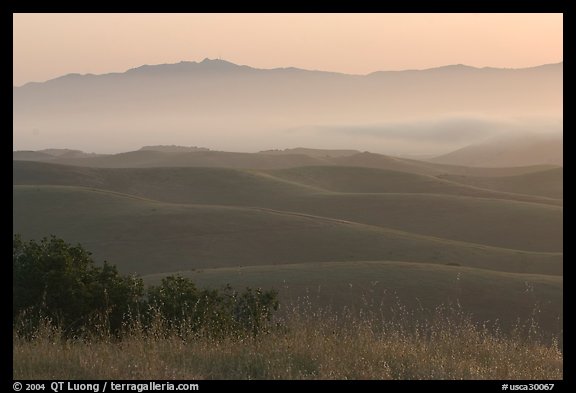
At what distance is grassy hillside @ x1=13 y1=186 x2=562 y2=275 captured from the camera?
40125 mm

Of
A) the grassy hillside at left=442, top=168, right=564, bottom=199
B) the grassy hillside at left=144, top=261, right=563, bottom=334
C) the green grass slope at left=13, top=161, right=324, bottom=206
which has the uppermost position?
the green grass slope at left=13, top=161, right=324, bottom=206

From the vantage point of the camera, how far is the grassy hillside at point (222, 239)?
132 feet

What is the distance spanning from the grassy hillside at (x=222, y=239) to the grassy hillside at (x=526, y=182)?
207 ft

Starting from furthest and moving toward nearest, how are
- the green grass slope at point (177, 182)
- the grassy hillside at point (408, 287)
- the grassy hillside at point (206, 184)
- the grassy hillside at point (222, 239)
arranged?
the grassy hillside at point (206, 184) < the green grass slope at point (177, 182) < the grassy hillside at point (222, 239) < the grassy hillside at point (408, 287)

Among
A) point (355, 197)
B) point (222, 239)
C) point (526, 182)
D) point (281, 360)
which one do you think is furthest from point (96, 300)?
point (526, 182)

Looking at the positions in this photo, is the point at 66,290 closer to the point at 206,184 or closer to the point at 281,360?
the point at 281,360

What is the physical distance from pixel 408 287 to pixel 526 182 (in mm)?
91780

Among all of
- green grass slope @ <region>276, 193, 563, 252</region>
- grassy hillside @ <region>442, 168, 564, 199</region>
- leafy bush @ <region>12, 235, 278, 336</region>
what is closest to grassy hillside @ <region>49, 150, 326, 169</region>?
grassy hillside @ <region>442, 168, 564, 199</region>

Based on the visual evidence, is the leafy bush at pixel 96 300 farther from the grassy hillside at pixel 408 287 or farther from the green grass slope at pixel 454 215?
the green grass slope at pixel 454 215

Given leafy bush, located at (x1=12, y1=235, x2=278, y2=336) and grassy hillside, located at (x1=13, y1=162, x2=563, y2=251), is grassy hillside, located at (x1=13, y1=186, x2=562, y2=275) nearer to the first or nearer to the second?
grassy hillside, located at (x1=13, y1=162, x2=563, y2=251)

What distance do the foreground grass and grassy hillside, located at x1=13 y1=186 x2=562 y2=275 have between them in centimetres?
2911

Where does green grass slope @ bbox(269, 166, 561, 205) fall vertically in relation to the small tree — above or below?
below

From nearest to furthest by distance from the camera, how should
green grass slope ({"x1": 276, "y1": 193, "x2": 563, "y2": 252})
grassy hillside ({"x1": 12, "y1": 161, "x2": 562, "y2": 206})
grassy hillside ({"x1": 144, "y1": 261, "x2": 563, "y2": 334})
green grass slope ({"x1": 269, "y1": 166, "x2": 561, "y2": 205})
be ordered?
grassy hillside ({"x1": 144, "y1": 261, "x2": 563, "y2": 334})
green grass slope ({"x1": 276, "y1": 193, "x2": 563, "y2": 252})
grassy hillside ({"x1": 12, "y1": 161, "x2": 562, "y2": 206})
green grass slope ({"x1": 269, "y1": 166, "x2": 561, "y2": 205})

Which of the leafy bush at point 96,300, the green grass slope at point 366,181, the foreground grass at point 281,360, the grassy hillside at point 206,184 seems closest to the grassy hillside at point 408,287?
the leafy bush at point 96,300
